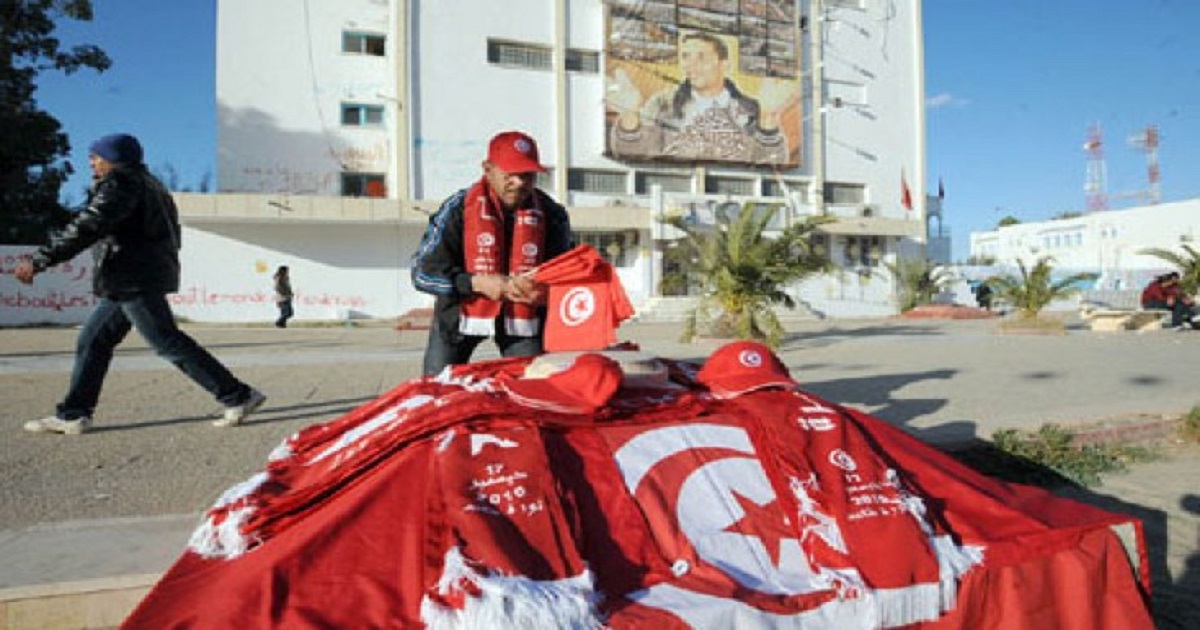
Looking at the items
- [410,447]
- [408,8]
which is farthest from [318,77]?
[410,447]

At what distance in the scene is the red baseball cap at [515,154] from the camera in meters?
3.03

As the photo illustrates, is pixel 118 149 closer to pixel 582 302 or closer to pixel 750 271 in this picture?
pixel 582 302

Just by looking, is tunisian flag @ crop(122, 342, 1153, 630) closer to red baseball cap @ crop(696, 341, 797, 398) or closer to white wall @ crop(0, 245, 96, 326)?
red baseball cap @ crop(696, 341, 797, 398)

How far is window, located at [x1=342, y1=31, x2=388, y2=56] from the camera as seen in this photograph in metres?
24.9

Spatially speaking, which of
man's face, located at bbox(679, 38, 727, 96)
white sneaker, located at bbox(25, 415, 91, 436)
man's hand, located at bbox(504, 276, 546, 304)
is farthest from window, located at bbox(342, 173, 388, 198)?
man's hand, located at bbox(504, 276, 546, 304)

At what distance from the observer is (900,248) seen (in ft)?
103

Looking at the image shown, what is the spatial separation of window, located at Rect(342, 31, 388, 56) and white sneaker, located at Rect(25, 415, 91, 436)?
23318mm

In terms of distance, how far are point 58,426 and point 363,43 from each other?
23898 mm

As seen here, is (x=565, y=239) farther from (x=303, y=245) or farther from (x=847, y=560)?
(x=303, y=245)

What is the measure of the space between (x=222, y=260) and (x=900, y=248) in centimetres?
2686

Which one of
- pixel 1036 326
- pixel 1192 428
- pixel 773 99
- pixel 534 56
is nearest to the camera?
pixel 1192 428

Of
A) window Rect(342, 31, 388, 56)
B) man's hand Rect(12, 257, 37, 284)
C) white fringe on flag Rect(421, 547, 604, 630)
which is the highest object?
window Rect(342, 31, 388, 56)

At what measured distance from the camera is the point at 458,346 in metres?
3.34

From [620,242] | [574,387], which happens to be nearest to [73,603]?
[574,387]
